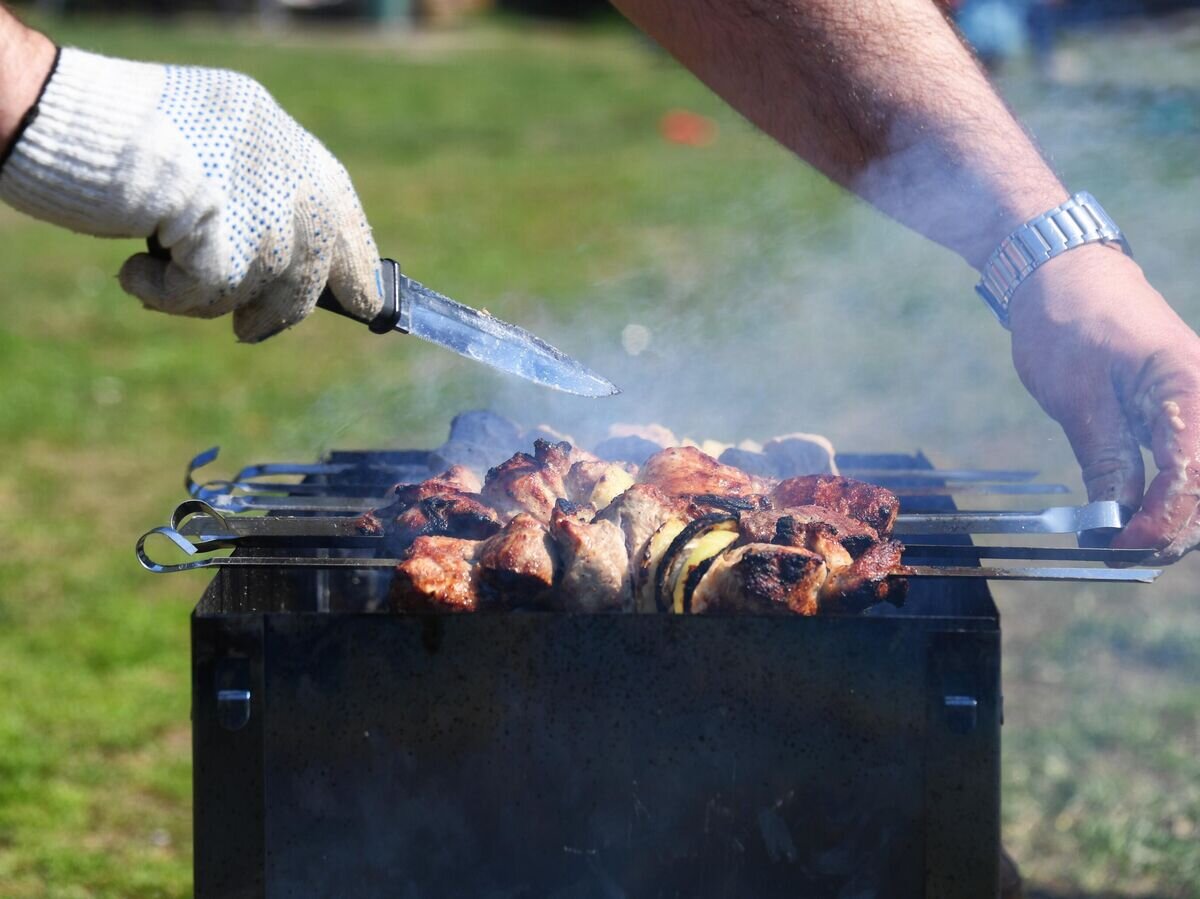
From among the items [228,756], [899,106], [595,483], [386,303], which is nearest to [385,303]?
[386,303]

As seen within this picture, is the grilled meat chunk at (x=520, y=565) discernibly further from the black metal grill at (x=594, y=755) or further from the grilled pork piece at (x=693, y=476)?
the grilled pork piece at (x=693, y=476)

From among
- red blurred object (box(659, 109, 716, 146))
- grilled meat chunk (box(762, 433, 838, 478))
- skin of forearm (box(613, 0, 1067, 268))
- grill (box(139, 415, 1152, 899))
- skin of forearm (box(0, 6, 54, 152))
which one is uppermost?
red blurred object (box(659, 109, 716, 146))

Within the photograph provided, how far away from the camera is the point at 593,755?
2.01m

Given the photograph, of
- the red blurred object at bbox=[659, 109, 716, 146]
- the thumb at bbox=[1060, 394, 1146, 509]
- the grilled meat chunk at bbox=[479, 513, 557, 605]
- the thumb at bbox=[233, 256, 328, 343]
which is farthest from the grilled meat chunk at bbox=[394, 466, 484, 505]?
the red blurred object at bbox=[659, 109, 716, 146]

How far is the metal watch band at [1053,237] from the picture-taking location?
7.77ft

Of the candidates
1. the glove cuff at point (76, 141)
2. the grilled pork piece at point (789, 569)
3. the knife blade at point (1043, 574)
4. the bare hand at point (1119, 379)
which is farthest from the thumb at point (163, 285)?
the bare hand at point (1119, 379)

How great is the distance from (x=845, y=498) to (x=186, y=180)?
3.99ft

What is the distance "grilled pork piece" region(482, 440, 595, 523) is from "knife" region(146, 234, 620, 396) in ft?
0.48

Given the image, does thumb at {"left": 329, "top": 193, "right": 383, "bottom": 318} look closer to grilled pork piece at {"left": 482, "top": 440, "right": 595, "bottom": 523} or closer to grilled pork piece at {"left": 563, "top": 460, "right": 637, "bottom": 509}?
grilled pork piece at {"left": 482, "top": 440, "right": 595, "bottom": 523}

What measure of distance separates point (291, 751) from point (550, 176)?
11865 mm

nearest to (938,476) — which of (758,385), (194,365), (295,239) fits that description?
(295,239)

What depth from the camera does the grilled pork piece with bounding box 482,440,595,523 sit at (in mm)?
2297

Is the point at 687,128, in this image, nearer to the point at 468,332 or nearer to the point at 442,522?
the point at 468,332

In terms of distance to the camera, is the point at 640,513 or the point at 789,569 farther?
the point at 640,513
